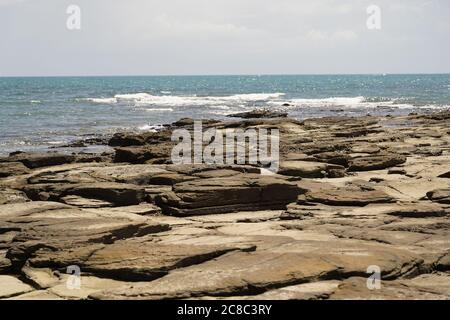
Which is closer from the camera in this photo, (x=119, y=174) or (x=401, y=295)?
(x=401, y=295)

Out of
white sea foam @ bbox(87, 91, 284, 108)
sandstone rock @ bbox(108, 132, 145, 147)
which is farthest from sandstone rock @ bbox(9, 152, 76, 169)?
white sea foam @ bbox(87, 91, 284, 108)

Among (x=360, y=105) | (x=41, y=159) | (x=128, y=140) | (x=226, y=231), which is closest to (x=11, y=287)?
(x=226, y=231)

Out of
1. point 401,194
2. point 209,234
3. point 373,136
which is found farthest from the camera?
point 373,136

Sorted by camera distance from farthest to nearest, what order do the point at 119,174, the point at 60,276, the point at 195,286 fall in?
the point at 119,174
the point at 60,276
the point at 195,286

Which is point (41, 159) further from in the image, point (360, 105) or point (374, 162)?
point (360, 105)

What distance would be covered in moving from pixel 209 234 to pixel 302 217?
1.88 metres

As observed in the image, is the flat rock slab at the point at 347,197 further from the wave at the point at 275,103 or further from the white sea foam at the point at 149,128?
the wave at the point at 275,103

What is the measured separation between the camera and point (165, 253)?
7.03 metres

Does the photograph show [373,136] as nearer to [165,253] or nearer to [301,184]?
[301,184]

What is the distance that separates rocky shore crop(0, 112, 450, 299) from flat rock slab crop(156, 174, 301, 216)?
0.02m

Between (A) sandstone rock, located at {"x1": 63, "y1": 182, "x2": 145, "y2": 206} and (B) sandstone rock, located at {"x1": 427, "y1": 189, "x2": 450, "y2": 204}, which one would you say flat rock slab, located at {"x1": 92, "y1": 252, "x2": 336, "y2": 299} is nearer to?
(A) sandstone rock, located at {"x1": 63, "y1": 182, "x2": 145, "y2": 206}

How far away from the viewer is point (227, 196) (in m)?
10.6

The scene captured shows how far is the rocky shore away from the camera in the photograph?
20.6ft

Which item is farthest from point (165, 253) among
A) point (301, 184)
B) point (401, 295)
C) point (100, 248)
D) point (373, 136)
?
point (373, 136)
